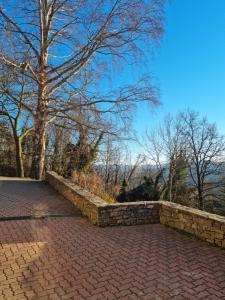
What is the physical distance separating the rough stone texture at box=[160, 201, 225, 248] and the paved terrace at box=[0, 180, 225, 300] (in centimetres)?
19

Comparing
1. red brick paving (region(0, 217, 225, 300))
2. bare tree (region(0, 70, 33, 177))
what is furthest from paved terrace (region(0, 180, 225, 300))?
bare tree (region(0, 70, 33, 177))

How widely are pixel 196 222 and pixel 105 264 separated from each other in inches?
91.1

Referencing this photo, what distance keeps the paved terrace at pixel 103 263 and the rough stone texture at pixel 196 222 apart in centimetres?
19

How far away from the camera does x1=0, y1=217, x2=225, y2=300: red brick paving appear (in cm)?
328

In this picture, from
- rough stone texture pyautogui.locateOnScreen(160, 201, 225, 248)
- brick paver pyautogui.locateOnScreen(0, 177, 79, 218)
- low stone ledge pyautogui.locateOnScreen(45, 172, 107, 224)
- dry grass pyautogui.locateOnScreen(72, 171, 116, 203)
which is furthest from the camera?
dry grass pyautogui.locateOnScreen(72, 171, 116, 203)

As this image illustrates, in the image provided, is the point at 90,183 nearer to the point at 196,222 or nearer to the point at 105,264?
the point at 196,222

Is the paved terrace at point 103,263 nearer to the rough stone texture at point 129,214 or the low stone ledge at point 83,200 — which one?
the rough stone texture at point 129,214

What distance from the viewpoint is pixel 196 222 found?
5430 mm

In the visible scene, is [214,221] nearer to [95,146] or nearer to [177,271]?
[177,271]

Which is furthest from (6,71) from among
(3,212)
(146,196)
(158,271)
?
(158,271)

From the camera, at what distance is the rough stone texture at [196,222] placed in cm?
489

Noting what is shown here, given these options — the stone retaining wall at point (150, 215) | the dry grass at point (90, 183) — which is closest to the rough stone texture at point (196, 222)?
the stone retaining wall at point (150, 215)

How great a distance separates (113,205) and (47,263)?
8.34ft

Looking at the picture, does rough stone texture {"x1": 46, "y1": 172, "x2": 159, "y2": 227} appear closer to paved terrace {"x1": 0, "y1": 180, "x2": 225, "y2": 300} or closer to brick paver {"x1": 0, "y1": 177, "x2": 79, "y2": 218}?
paved terrace {"x1": 0, "y1": 180, "x2": 225, "y2": 300}
